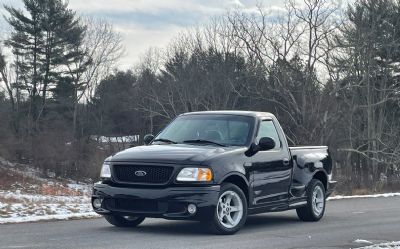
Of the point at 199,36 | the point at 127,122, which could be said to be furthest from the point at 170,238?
the point at 127,122

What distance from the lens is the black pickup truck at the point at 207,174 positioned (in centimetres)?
969

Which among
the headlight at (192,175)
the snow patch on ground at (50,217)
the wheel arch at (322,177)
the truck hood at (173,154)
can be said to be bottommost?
the snow patch on ground at (50,217)

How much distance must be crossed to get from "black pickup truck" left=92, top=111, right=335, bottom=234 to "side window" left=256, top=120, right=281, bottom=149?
0.06 feet

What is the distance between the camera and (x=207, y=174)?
9750 mm

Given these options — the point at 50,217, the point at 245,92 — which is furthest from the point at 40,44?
the point at 50,217

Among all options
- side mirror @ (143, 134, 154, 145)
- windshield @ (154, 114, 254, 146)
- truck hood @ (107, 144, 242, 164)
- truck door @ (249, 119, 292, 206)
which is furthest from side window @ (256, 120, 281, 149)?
side mirror @ (143, 134, 154, 145)

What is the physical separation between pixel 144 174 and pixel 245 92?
38619 mm

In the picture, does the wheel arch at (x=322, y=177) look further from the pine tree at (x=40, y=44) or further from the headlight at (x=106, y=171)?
the pine tree at (x=40, y=44)

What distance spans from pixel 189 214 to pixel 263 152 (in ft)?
6.53

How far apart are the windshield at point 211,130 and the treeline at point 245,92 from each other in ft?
60.5

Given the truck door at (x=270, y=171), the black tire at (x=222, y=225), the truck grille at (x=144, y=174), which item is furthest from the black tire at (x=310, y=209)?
the truck grille at (x=144, y=174)

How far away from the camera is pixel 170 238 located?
9.66 metres

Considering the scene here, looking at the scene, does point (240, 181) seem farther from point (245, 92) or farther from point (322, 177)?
point (245, 92)

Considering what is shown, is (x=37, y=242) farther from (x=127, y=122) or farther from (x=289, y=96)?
(x=127, y=122)
